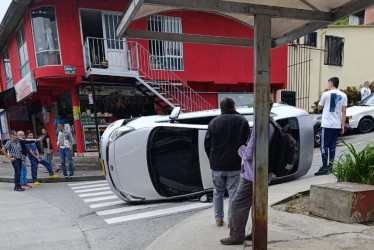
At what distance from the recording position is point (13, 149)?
8070 mm

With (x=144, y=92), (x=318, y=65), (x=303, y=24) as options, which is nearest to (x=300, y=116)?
(x=303, y=24)

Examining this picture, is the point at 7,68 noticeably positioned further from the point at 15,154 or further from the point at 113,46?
the point at 15,154

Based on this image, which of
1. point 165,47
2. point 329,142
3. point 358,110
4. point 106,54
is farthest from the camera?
point 165,47

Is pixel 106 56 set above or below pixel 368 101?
above

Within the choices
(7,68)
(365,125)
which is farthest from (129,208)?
(7,68)

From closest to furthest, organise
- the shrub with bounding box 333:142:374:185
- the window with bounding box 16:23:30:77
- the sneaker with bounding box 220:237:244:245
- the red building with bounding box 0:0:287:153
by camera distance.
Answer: the sneaker with bounding box 220:237:244:245
the shrub with bounding box 333:142:374:185
the red building with bounding box 0:0:287:153
the window with bounding box 16:23:30:77

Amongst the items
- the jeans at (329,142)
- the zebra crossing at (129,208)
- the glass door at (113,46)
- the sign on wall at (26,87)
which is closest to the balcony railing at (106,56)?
the glass door at (113,46)

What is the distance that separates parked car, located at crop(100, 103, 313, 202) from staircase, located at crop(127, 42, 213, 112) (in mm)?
5892

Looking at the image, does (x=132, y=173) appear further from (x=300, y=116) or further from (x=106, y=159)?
(x=300, y=116)

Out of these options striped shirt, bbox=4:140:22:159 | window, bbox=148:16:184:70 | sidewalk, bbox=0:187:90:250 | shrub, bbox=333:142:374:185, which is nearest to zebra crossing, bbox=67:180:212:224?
sidewalk, bbox=0:187:90:250

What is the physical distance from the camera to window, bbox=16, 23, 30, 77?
12648 millimetres

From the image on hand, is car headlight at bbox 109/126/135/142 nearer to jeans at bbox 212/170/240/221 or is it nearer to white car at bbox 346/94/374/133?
jeans at bbox 212/170/240/221

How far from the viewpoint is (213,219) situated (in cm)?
414

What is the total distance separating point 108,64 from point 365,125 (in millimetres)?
10984
